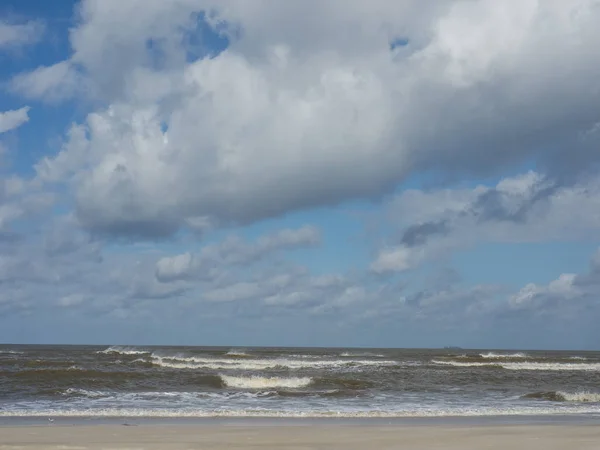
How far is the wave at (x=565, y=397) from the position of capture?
996 inches

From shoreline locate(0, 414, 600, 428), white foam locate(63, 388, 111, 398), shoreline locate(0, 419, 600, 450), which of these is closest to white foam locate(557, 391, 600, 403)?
shoreline locate(0, 414, 600, 428)

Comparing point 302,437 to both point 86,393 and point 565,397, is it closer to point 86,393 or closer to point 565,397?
point 86,393

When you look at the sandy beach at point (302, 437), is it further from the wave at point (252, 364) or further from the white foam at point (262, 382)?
the wave at point (252, 364)

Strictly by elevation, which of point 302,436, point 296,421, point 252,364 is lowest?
point 252,364

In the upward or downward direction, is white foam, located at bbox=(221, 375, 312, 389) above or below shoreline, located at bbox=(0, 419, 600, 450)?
below

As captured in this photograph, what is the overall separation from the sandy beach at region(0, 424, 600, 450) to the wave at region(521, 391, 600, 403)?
10.2m

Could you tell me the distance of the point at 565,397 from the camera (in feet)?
84.1

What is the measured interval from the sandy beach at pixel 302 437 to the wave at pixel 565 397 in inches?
402

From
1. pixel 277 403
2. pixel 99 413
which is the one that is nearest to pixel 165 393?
pixel 277 403

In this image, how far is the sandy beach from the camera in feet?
39.9

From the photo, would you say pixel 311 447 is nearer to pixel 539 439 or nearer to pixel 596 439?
pixel 539 439

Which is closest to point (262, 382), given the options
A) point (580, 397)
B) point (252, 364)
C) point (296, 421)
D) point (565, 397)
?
point (565, 397)

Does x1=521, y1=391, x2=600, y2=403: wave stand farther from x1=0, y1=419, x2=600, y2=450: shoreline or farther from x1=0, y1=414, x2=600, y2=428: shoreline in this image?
x1=0, y1=419, x2=600, y2=450: shoreline

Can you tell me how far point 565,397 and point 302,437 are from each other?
1652 cm
